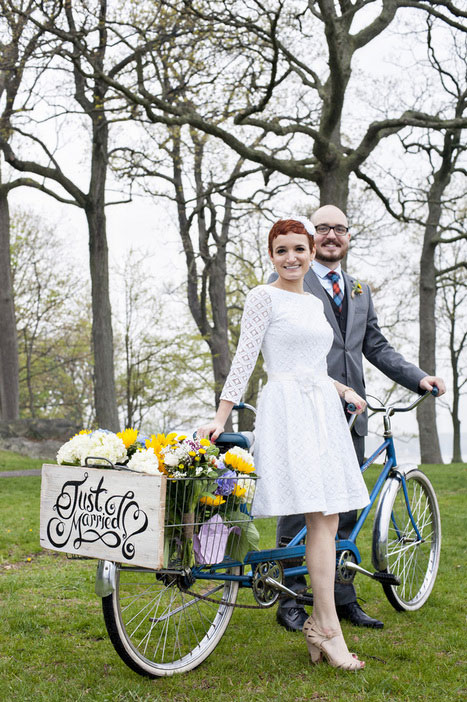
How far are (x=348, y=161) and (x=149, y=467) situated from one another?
372 inches

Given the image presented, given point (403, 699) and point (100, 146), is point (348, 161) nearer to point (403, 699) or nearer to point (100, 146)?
point (100, 146)

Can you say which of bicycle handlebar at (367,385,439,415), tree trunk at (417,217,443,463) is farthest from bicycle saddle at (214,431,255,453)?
tree trunk at (417,217,443,463)

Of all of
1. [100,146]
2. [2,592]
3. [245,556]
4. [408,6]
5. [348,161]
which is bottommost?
[2,592]

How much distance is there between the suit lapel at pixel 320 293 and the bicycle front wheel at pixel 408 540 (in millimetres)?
967

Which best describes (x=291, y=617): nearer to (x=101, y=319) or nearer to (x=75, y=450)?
(x=75, y=450)

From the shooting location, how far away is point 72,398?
1117 inches

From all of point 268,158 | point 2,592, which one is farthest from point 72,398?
point 2,592

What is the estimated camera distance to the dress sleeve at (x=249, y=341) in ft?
10.6

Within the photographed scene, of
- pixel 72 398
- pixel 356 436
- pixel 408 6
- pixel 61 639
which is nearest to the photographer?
pixel 61 639

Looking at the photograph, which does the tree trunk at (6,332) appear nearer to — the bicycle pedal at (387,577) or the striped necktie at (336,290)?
the striped necktie at (336,290)

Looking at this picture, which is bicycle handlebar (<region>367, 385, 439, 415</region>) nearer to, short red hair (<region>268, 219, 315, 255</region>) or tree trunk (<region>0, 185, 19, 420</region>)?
short red hair (<region>268, 219, 315, 255</region>)

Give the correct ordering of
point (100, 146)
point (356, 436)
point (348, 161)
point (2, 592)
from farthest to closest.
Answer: point (100, 146)
point (348, 161)
point (2, 592)
point (356, 436)

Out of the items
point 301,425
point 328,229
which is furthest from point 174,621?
point 328,229

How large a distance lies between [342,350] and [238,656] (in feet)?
5.67
